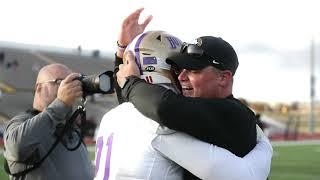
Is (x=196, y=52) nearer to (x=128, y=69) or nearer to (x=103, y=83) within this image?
(x=128, y=69)

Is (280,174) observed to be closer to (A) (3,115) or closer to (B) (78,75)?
(B) (78,75)

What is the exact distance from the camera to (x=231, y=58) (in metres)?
2.15

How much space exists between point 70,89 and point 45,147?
470 mm

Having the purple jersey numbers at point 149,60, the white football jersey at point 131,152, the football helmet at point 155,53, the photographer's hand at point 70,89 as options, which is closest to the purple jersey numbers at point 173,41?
the football helmet at point 155,53

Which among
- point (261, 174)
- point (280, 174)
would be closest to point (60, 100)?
point (261, 174)

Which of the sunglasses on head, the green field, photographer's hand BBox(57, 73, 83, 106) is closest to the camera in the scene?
photographer's hand BBox(57, 73, 83, 106)

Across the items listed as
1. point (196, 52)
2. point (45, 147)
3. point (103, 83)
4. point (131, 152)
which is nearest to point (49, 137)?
point (45, 147)

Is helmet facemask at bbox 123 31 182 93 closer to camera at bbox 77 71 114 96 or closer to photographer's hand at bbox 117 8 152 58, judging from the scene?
camera at bbox 77 71 114 96

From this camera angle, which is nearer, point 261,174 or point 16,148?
point 261,174

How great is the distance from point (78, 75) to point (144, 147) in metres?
0.87

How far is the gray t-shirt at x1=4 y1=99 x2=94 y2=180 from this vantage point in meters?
2.96

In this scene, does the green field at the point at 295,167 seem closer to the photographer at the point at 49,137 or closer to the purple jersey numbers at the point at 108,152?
the photographer at the point at 49,137

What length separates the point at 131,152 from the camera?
2.09m

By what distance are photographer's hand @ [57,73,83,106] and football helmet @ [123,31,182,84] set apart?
0.54 meters
